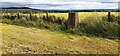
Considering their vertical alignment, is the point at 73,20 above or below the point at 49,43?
above

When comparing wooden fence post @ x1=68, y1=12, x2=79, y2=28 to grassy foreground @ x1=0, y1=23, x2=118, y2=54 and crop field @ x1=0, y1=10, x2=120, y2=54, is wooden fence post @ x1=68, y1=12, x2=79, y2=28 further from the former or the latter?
grassy foreground @ x1=0, y1=23, x2=118, y2=54

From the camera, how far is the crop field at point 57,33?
7656 mm

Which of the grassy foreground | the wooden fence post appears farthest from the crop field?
the wooden fence post

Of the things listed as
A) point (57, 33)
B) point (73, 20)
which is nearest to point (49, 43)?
point (57, 33)

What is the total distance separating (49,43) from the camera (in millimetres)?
8000

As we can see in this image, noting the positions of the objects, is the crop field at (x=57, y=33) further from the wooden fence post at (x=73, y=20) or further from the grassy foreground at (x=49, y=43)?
the wooden fence post at (x=73, y=20)

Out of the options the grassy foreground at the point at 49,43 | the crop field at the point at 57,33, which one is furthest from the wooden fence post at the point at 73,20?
the grassy foreground at the point at 49,43

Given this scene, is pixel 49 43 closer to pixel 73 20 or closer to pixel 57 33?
pixel 57 33

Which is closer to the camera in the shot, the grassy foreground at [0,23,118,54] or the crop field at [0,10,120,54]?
the grassy foreground at [0,23,118,54]

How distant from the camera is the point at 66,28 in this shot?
9539 millimetres

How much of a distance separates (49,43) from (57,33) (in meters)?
1.16

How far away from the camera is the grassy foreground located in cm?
752

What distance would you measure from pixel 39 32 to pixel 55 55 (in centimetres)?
202

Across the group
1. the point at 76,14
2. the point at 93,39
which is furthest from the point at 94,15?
the point at 93,39
